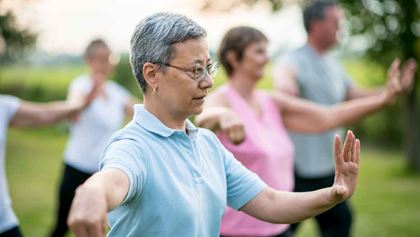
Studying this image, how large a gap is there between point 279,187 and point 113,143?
5.53 feet

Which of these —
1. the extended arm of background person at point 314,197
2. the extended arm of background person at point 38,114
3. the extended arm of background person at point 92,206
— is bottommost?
the extended arm of background person at point 38,114

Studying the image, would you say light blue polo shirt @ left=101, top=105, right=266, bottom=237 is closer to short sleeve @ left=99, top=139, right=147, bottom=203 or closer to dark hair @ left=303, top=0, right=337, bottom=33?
short sleeve @ left=99, top=139, right=147, bottom=203

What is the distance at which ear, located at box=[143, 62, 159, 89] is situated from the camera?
2.19 metres

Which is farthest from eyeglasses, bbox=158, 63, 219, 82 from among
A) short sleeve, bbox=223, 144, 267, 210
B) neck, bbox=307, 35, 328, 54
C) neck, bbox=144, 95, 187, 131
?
neck, bbox=307, 35, 328, 54

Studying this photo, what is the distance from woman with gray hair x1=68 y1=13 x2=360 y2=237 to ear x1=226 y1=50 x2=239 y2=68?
153cm

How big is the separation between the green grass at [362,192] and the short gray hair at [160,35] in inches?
209

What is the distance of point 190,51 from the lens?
219cm

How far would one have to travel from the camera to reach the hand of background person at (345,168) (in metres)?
2.24

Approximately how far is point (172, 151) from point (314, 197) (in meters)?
0.53

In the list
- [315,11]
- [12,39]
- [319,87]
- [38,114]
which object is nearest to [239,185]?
[38,114]

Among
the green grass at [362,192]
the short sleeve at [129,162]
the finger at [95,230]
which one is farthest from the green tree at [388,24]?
the finger at [95,230]

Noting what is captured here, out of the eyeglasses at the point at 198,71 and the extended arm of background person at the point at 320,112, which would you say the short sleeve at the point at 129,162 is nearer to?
the eyeglasses at the point at 198,71

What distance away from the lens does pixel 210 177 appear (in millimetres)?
2312

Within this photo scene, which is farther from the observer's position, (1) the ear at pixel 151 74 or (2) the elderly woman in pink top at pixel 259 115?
(2) the elderly woman in pink top at pixel 259 115
